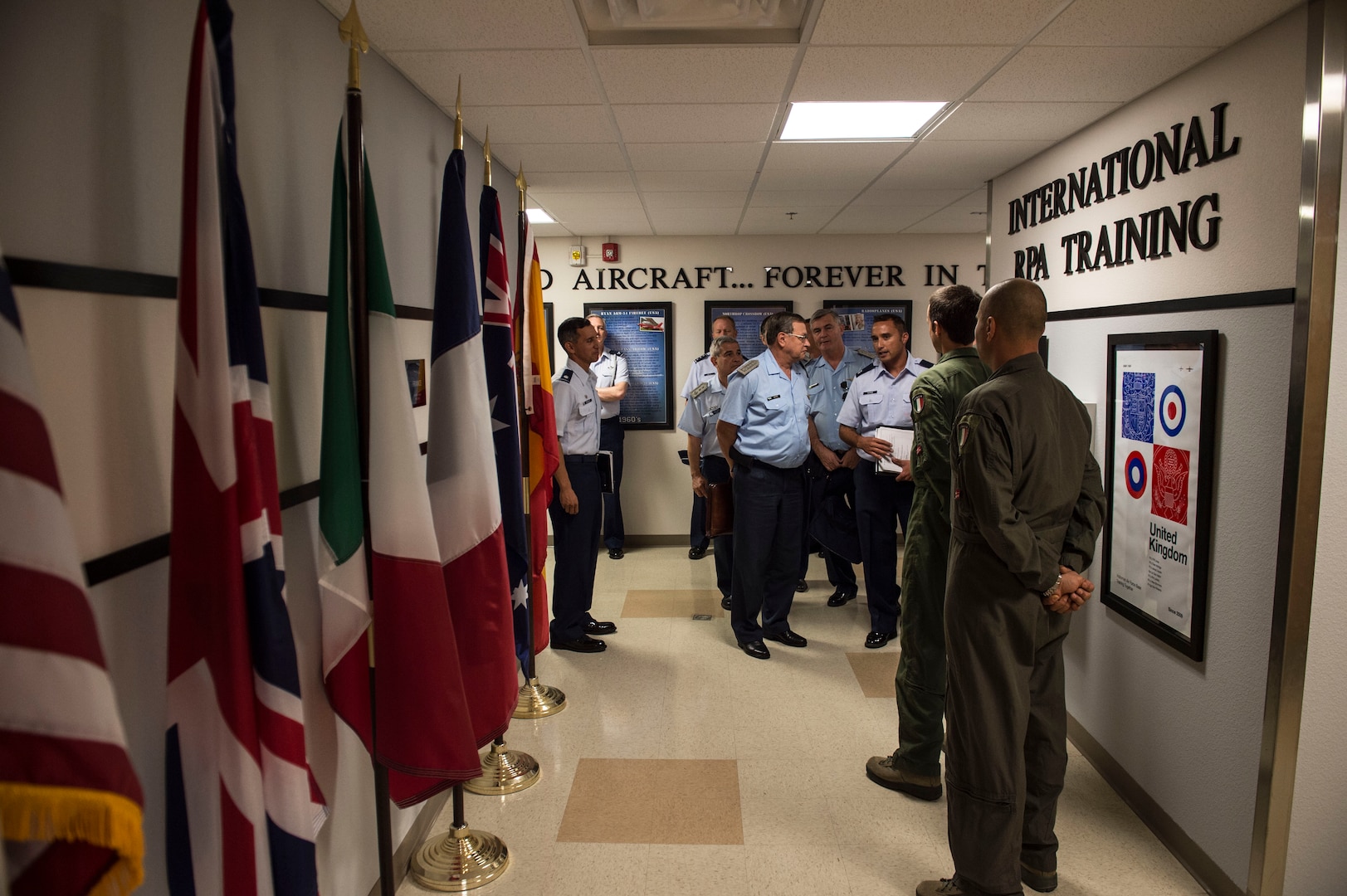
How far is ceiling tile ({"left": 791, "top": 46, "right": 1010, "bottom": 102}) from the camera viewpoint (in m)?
2.42

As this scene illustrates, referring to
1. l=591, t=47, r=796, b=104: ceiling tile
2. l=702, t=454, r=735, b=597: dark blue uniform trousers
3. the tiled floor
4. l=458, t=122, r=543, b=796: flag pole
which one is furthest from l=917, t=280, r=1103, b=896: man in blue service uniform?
l=702, t=454, r=735, b=597: dark blue uniform trousers

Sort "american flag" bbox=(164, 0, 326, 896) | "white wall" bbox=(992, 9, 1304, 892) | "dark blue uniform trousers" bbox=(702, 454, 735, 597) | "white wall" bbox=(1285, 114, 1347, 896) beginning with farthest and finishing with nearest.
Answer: "dark blue uniform trousers" bbox=(702, 454, 735, 597), "white wall" bbox=(992, 9, 1304, 892), "white wall" bbox=(1285, 114, 1347, 896), "american flag" bbox=(164, 0, 326, 896)

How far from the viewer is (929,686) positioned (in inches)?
111

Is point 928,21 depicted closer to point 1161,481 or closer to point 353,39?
point 353,39

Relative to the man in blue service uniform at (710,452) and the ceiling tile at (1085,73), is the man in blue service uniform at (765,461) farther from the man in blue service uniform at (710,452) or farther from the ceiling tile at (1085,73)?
the ceiling tile at (1085,73)

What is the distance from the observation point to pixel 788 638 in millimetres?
4277

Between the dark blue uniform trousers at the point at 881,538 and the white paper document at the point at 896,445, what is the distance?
0.15 metres

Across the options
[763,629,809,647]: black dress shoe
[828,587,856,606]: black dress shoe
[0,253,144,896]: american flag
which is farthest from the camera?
[828,587,856,606]: black dress shoe

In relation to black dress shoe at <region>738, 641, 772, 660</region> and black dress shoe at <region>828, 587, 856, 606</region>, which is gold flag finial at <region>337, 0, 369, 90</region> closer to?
black dress shoe at <region>738, 641, 772, 660</region>

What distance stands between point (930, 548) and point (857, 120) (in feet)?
5.54

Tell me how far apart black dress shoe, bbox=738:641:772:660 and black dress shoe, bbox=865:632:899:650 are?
0.53 m

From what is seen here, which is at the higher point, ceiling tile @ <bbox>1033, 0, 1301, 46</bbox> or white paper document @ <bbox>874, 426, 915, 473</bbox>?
ceiling tile @ <bbox>1033, 0, 1301, 46</bbox>

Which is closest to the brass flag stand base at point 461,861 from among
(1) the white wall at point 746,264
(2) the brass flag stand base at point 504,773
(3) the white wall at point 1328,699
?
(2) the brass flag stand base at point 504,773

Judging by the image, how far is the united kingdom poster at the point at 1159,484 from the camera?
7.88 feet
